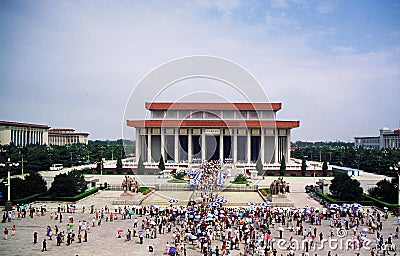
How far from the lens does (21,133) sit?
9369 centimetres

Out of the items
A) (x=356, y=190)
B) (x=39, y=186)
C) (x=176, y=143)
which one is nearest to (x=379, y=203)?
(x=356, y=190)

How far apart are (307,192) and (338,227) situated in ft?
41.9

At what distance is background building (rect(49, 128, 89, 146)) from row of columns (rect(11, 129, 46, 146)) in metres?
16.4

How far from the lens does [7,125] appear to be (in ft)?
283

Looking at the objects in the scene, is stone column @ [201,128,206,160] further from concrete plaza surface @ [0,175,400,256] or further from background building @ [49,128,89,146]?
background building @ [49,128,89,146]

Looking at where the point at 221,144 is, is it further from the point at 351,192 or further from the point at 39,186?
the point at 39,186

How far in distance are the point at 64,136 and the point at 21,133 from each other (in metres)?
33.7

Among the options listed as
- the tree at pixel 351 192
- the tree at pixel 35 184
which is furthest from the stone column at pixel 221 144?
the tree at pixel 35 184

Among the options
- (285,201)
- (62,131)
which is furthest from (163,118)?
(62,131)

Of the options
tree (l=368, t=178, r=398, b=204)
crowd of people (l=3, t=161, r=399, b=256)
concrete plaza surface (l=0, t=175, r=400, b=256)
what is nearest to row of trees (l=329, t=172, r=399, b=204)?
tree (l=368, t=178, r=398, b=204)

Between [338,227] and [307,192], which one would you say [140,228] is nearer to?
[338,227]

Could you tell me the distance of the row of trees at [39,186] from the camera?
28.8 meters

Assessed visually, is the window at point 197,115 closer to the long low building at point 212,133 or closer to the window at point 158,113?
the long low building at point 212,133

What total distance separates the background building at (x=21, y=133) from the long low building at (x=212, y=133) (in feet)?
144
